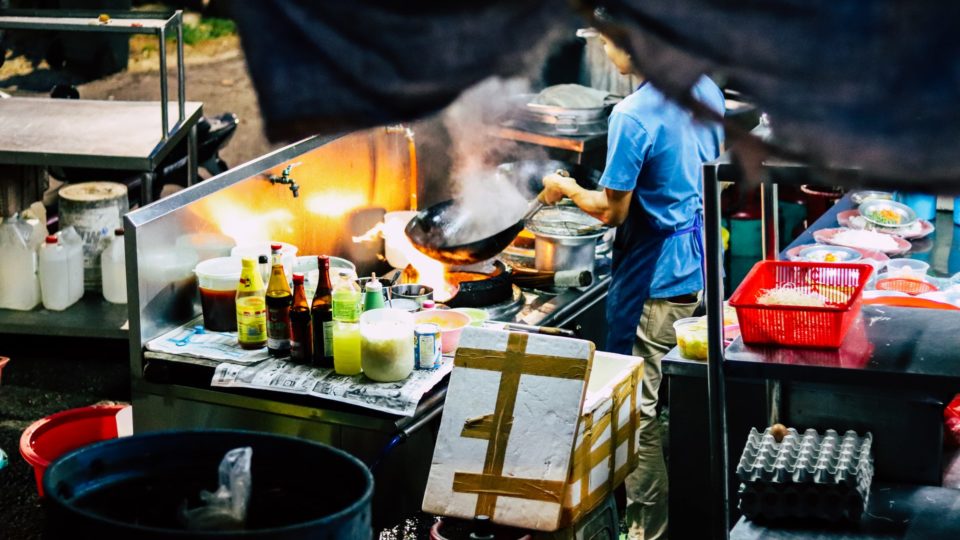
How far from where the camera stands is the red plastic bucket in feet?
17.3

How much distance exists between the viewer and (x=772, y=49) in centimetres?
170

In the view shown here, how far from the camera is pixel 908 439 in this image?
13.1 ft

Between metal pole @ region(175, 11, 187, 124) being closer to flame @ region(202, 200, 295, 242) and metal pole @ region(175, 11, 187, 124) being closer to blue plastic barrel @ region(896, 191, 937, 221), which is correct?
flame @ region(202, 200, 295, 242)

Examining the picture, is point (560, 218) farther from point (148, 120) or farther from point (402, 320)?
point (148, 120)

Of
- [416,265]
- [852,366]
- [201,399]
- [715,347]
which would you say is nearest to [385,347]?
[201,399]

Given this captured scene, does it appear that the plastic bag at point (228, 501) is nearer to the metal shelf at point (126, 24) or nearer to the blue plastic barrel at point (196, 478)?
the blue plastic barrel at point (196, 478)

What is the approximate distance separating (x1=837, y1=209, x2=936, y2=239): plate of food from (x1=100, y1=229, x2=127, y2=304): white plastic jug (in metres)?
4.09

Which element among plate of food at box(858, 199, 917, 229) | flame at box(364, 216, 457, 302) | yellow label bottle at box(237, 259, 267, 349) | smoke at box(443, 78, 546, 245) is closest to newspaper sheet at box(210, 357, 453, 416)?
yellow label bottle at box(237, 259, 267, 349)

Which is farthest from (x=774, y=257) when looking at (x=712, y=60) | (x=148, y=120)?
(x=148, y=120)

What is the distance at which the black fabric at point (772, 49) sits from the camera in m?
1.68

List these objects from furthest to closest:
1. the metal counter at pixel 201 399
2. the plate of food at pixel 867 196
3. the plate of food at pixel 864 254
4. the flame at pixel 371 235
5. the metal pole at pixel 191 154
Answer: the metal pole at pixel 191 154
the plate of food at pixel 867 196
the flame at pixel 371 235
the plate of food at pixel 864 254
the metal counter at pixel 201 399

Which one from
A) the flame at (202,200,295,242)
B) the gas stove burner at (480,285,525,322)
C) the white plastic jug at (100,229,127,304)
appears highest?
the flame at (202,200,295,242)

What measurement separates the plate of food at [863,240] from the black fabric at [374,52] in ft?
14.3

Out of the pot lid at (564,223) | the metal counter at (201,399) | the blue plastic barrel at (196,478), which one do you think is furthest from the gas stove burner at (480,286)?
the blue plastic barrel at (196,478)
